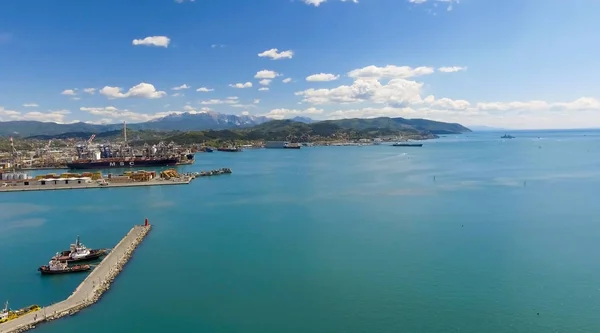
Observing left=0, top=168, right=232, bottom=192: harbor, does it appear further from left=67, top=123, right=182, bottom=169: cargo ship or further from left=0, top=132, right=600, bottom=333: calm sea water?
left=67, top=123, right=182, bottom=169: cargo ship

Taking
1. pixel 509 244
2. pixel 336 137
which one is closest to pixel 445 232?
pixel 509 244

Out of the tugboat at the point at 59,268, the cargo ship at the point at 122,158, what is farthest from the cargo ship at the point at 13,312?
the cargo ship at the point at 122,158

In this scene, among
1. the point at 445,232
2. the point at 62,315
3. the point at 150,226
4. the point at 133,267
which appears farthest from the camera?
the point at 150,226

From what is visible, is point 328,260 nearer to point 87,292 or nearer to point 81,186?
point 87,292

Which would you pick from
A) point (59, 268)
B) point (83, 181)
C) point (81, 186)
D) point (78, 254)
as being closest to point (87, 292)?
point (59, 268)

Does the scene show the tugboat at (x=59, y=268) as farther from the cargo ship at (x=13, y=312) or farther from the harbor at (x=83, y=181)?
the harbor at (x=83, y=181)

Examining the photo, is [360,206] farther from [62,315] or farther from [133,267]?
[62,315]

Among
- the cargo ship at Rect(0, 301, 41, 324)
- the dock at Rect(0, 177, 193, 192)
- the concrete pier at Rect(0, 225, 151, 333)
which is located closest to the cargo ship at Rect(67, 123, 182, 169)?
the dock at Rect(0, 177, 193, 192)
